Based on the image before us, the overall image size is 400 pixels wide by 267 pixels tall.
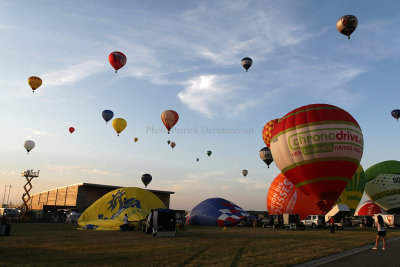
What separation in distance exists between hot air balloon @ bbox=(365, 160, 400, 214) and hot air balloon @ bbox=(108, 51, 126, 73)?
40.3 metres

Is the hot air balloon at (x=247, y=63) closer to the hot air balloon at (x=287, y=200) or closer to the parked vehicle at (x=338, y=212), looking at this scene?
the hot air balloon at (x=287, y=200)

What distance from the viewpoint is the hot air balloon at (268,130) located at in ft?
135

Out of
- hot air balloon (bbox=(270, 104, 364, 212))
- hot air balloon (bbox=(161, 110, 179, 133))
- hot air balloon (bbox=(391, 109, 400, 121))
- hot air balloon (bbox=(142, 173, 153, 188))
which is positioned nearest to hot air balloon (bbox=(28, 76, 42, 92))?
hot air balloon (bbox=(161, 110, 179, 133))

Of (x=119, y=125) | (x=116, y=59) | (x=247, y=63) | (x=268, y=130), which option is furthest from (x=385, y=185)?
(x=116, y=59)

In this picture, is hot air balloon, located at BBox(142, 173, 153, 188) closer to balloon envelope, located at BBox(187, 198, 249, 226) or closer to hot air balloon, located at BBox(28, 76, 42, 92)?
balloon envelope, located at BBox(187, 198, 249, 226)

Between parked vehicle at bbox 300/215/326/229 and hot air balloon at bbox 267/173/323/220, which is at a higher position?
hot air balloon at bbox 267/173/323/220

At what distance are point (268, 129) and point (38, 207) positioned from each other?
63.5m

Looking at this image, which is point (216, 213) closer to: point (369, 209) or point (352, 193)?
point (352, 193)

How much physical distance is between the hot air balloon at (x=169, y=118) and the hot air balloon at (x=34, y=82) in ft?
52.5

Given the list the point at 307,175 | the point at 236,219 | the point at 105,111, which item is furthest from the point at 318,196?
the point at 105,111

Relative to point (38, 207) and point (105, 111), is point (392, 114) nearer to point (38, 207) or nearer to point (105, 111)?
point (105, 111)

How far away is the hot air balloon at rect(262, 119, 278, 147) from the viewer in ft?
135

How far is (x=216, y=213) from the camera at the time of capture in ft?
122

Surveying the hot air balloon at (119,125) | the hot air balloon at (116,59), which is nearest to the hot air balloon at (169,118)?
the hot air balloon at (119,125)
